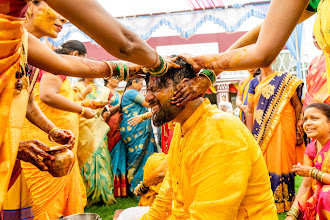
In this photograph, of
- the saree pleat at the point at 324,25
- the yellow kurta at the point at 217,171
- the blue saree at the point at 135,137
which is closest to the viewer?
the saree pleat at the point at 324,25

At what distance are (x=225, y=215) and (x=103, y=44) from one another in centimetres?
101

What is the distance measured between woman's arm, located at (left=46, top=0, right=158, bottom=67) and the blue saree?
4.07 m

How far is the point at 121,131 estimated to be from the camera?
5672mm

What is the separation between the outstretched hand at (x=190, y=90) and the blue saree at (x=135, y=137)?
12.4 feet

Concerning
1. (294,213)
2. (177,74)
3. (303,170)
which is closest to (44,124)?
(177,74)

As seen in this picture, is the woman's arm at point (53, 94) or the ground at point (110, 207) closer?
the woman's arm at point (53, 94)

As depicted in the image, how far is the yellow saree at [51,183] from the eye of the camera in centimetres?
261

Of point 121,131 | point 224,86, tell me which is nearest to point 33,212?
point 121,131

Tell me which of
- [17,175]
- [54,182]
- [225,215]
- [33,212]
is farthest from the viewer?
[54,182]

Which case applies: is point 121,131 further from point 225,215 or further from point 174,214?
point 225,215

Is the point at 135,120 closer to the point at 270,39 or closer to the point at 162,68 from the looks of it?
the point at 162,68

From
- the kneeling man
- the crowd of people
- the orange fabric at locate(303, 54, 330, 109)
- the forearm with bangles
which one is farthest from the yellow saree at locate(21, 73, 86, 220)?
the orange fabric at locate(303, 54, 330, 109)

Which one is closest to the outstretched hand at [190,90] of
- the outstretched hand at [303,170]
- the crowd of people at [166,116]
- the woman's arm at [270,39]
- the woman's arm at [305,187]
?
the crowd of people at [166,116]

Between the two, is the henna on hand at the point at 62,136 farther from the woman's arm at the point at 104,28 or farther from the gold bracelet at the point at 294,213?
the gold bracelet at the point at 294,213
